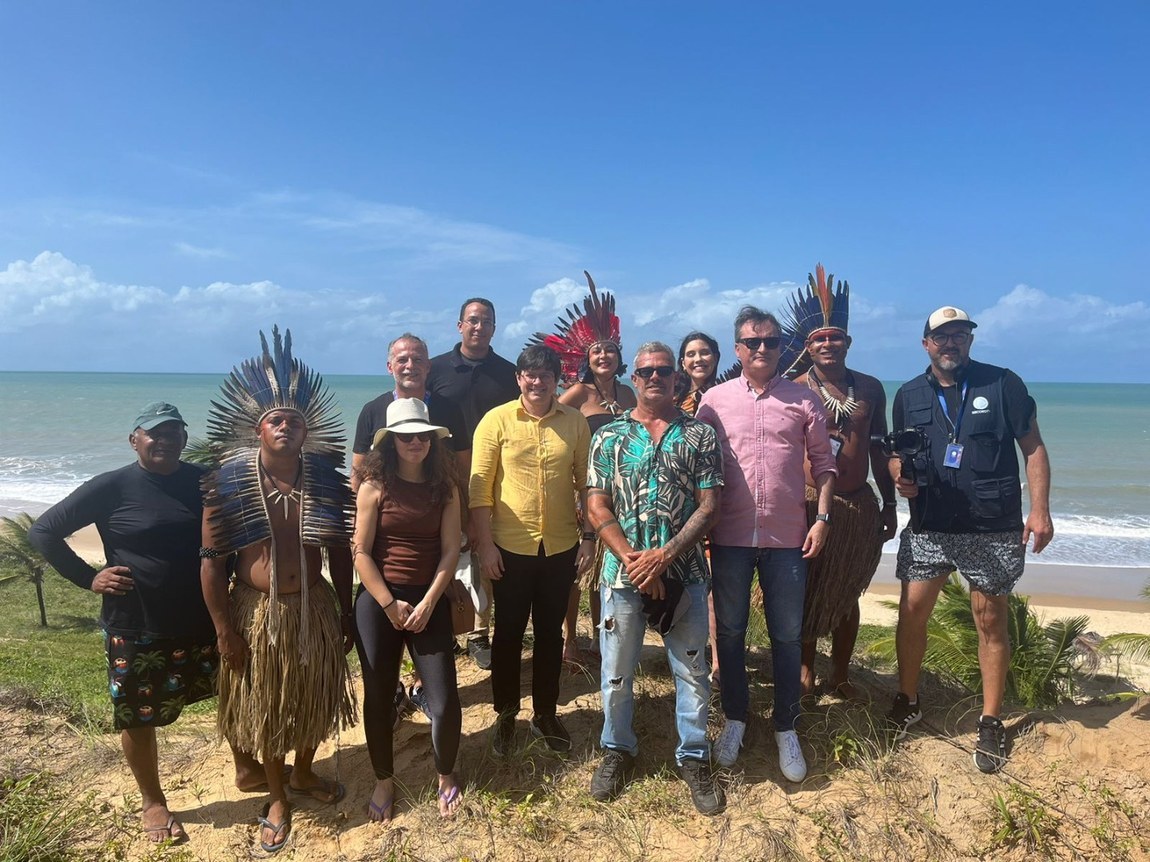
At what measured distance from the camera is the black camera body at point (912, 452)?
3.49 m

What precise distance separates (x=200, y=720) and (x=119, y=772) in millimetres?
841

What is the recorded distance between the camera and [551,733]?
3.76m

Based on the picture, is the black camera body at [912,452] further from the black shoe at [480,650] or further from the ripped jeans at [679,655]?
the black shoe at [480,650]

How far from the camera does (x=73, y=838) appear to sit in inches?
135

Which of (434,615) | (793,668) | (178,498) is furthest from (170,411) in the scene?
(793,668)

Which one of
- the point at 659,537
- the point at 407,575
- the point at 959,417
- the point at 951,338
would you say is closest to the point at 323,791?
the point at 407,575

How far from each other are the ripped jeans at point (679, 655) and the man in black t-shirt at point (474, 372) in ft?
4.45

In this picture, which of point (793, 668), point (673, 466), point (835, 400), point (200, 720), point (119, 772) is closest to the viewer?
point (673, 466)

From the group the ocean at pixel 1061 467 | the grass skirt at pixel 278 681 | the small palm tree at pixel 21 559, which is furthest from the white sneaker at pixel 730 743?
the small palm tree at pixel 21 559

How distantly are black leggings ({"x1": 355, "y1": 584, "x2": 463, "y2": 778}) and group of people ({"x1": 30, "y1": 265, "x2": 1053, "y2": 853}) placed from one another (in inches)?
0.4

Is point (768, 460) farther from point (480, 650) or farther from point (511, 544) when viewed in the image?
point (480, 650)

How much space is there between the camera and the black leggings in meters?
3.24

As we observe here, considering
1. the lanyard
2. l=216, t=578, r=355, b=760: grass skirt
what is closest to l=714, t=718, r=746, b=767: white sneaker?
the lanyard

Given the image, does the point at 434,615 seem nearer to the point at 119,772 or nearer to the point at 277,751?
the point at 277,751
